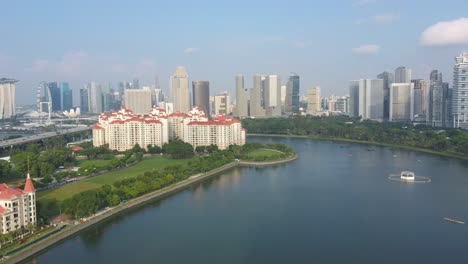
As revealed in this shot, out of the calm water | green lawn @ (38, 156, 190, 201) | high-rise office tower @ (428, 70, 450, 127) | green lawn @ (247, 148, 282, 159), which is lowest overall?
the calm water

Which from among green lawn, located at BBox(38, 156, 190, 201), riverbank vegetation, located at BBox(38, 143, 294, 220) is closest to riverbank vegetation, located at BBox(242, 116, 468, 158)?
riverbank vegetation, located at BBox(38, 143, 294, 220)

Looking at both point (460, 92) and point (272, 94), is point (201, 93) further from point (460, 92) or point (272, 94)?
→ point (460, 92)

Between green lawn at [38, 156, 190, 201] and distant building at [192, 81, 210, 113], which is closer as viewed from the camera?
green lawn at [38, 156, 190, 201]

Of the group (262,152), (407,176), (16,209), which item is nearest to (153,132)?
(262,152)

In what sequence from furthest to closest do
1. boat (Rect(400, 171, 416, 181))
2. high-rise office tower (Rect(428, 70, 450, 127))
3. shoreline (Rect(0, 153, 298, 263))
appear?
high-rise office tower (Rect(428, 70, 450, 127))
boat (Rect(400, 171, 416, 181))
shoreline (Rect(0, 153, 298, 263))

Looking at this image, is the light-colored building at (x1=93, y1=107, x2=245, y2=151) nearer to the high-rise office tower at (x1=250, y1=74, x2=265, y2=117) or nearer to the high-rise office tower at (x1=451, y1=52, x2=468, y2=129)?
the high-rise office tower at (x1=451, y1=52, x2=468, y2=129)

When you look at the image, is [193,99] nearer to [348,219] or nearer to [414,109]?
[414,109]
